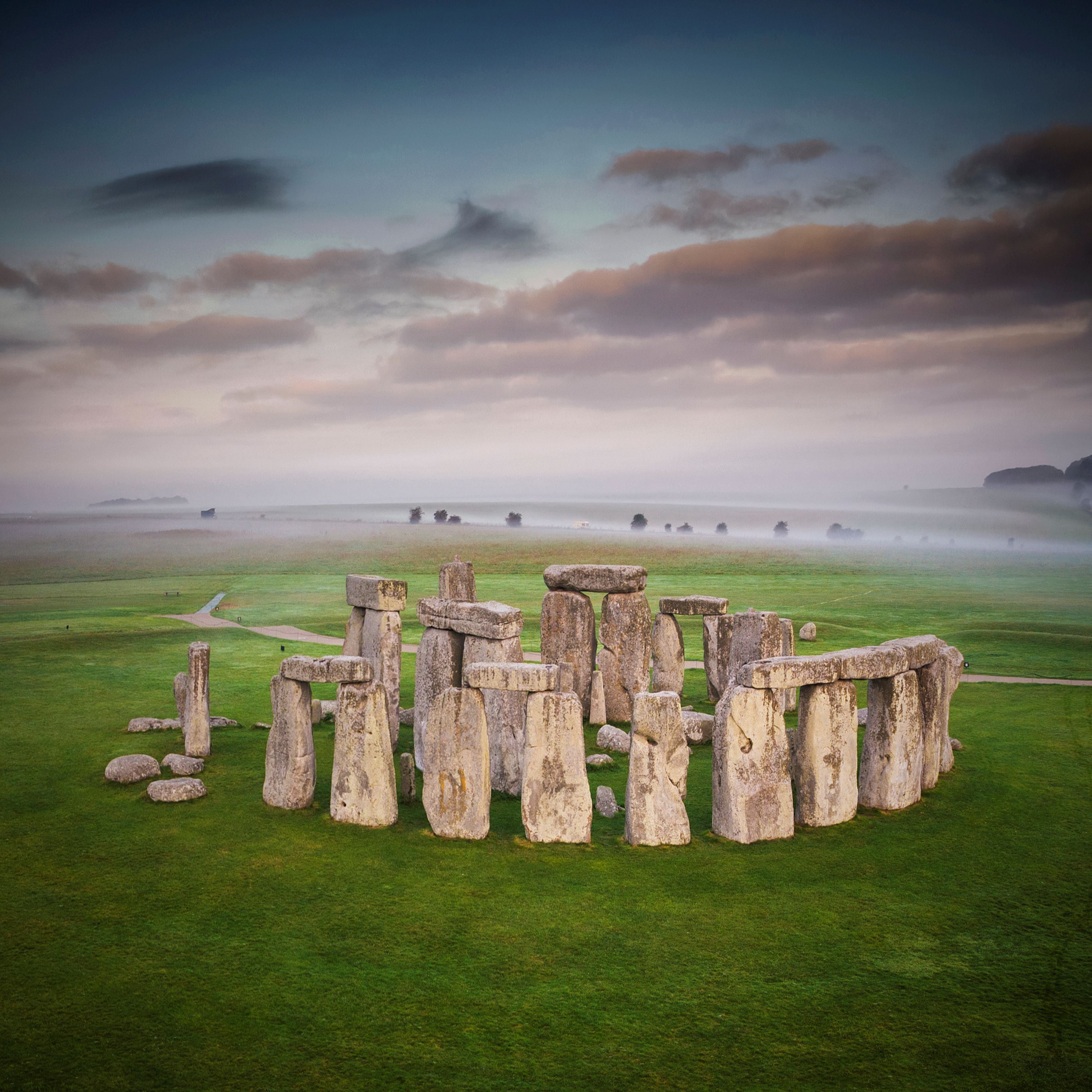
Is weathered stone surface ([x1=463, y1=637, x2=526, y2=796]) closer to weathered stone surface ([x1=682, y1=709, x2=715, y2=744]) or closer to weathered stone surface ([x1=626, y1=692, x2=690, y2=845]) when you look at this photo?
weathered stone surface ([x1=626, y1=692, x2=690, y2=845])

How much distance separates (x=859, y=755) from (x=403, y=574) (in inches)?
1677

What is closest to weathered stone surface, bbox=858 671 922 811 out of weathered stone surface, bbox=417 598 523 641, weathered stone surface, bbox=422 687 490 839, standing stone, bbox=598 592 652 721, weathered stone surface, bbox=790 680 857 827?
weathered stone surface, bbox=790 680 857 827

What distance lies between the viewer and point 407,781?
12.0 m

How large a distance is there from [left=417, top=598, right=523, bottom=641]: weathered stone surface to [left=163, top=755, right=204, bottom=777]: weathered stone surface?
407cm

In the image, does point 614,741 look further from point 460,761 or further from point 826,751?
point 460,761

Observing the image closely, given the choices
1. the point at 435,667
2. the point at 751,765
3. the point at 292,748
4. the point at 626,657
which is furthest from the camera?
the point at 626,657

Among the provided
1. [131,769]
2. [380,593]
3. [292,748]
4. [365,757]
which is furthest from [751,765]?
[131,769]

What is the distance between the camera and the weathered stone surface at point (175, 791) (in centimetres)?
1186

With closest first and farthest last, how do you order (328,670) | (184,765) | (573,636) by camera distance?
1. (328,670)
2. (184,765)
3. (573,636)

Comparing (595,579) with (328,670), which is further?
(595,579)

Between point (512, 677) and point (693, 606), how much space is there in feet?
30.4

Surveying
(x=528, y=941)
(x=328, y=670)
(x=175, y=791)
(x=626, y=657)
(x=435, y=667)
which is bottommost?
(x=528, y=941)

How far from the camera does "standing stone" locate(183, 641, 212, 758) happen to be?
13.8 meters

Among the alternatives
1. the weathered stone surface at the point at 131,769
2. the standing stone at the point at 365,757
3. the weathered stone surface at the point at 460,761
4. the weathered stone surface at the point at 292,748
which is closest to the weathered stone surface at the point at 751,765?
the weathered stone surface at the point at 460,761
